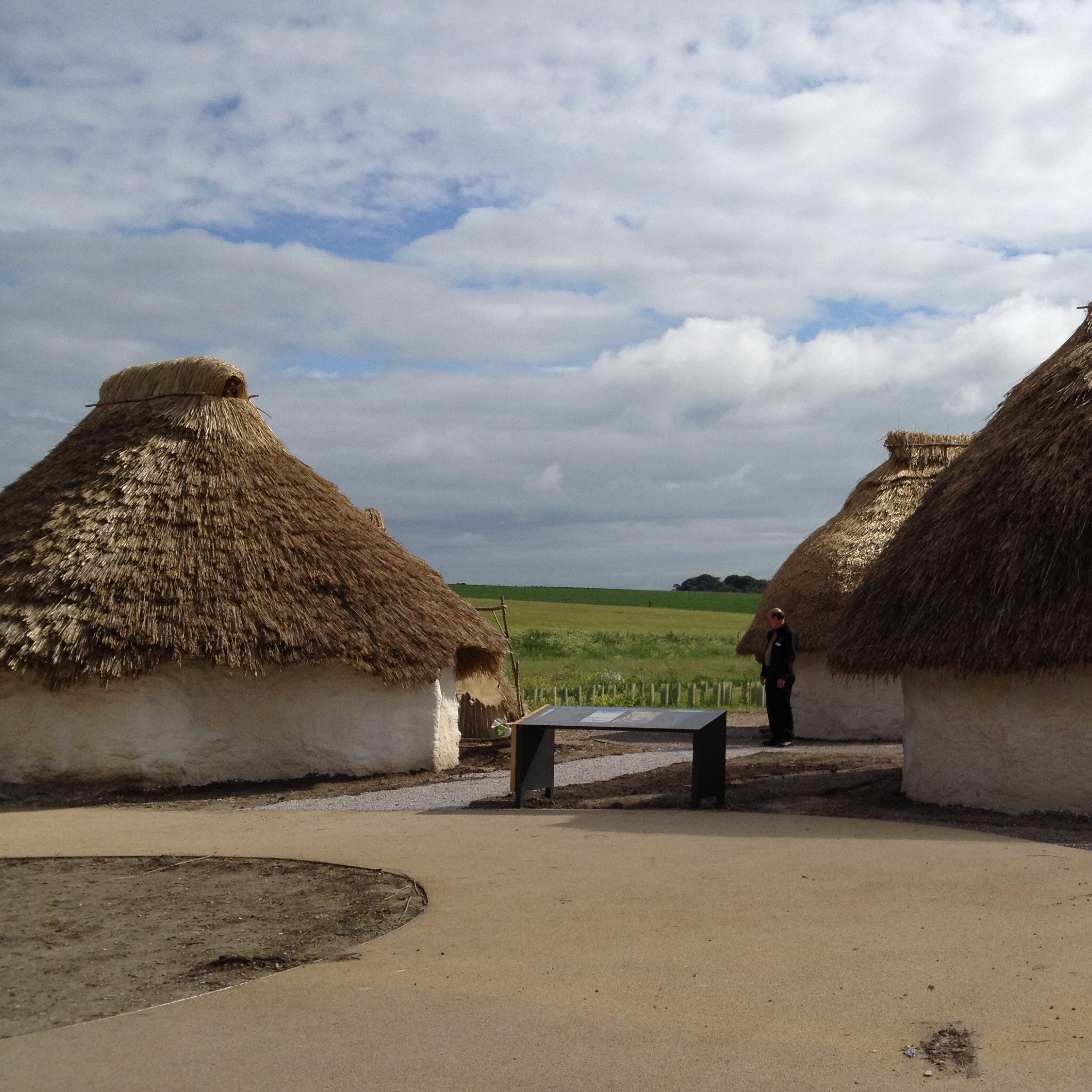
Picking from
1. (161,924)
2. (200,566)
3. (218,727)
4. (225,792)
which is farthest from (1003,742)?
(200,566)

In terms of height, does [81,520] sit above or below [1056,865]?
above

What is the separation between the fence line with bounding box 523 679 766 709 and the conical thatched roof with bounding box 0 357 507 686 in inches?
371

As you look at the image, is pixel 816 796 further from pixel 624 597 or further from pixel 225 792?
pixel 624 597

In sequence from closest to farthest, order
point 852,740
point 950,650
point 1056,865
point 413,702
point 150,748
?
point 1056,865 < point 950,650 < point 150,748 < point 413,702 < point 852,740

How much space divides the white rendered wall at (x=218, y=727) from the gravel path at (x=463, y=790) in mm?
964

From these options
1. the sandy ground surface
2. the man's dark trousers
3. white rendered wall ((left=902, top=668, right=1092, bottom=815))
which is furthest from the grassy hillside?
the sandy ground surface

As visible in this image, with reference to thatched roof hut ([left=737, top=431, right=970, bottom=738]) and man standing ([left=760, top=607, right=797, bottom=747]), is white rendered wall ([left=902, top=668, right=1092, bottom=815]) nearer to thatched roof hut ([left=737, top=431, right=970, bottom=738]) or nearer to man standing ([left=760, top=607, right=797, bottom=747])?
man standing ([left=760, top=607, right=797, bottom=747])

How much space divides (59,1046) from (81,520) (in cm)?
974

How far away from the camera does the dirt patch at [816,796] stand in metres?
9.44

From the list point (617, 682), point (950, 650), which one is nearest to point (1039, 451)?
point (950, 650)

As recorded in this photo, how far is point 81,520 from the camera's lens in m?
13.7

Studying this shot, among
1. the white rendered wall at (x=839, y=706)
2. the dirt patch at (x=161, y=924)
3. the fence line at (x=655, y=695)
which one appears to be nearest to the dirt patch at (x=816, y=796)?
the white rendered wall at (x=839, y=706)

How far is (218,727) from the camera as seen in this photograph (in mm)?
13375

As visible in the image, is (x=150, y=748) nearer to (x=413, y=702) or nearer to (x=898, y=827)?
(x=413, y=702)
